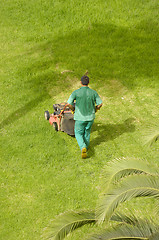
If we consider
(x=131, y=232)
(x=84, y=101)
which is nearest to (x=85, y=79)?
(x=84, y=101)

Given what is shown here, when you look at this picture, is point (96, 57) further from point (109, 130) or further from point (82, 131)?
point (82, 131)

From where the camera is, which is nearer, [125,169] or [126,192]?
[126,192]

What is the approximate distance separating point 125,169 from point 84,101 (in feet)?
9.30

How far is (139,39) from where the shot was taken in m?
14.3

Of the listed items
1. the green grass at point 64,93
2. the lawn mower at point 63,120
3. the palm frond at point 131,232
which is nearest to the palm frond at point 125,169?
the palm frond at point 131,232

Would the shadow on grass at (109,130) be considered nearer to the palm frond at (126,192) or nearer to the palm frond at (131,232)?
the palm frond at (126,192)

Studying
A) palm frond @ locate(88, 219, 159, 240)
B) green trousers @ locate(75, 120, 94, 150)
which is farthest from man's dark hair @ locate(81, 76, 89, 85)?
palm frond @ locate(88, 219, 159, 240)

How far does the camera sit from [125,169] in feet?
19.4

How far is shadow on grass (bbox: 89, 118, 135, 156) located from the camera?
9.73 m

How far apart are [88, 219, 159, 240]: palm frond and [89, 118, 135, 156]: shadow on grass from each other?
4.40 meters

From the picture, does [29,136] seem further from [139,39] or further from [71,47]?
[139,39]

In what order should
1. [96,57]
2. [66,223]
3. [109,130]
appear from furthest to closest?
[96,57] < [109,130] < [66,223]

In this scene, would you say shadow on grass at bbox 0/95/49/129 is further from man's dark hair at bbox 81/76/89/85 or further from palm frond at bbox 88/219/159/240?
palm frond at bbox 88/219/159/240

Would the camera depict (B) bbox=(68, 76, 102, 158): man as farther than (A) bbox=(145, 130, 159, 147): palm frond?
Yes
